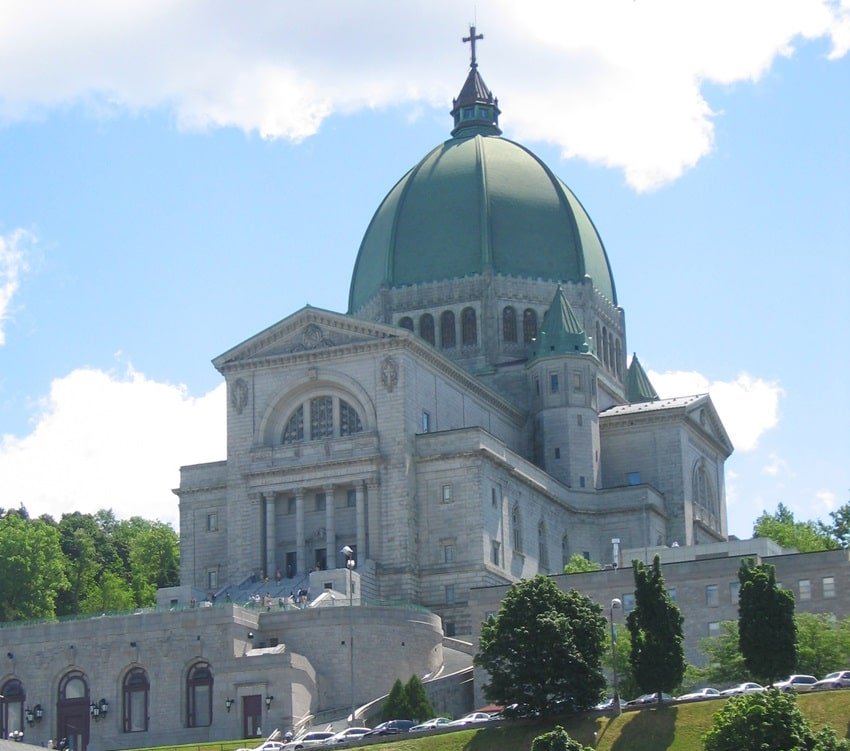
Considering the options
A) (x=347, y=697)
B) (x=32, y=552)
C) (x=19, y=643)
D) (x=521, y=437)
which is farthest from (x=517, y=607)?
(x=32, y=552)

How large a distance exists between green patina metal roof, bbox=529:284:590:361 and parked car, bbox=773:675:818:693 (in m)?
52.1

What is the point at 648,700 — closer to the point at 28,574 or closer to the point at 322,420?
the point at 322,420

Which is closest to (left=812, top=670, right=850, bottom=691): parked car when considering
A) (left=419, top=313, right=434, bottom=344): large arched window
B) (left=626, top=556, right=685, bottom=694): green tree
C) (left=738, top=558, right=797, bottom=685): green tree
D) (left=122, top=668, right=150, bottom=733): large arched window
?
(left=738, top=558, right=797, bottom=685): green tree

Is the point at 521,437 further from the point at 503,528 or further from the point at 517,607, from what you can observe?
the point at 517,607

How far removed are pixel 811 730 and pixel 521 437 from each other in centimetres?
6633

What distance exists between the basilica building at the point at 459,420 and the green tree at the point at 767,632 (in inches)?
1098

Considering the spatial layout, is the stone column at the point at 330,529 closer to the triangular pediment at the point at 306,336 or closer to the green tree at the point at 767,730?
the triangular pediment at the point at 306,336

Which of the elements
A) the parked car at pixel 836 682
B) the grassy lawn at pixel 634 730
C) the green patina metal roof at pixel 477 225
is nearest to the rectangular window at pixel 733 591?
the parked car at pixel 836 682

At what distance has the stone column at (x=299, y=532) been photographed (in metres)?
122

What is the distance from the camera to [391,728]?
294 ft

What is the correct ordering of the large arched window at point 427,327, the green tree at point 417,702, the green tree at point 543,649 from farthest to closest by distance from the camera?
the large arched window at point 427,327 → the green tree at point 417,702 → the green tree at point 543,649

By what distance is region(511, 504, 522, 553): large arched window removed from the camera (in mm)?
126062

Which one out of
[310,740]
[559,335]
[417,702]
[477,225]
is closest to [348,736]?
[310,740]

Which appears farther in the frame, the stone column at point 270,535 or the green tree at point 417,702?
the stone column at point 270,535
